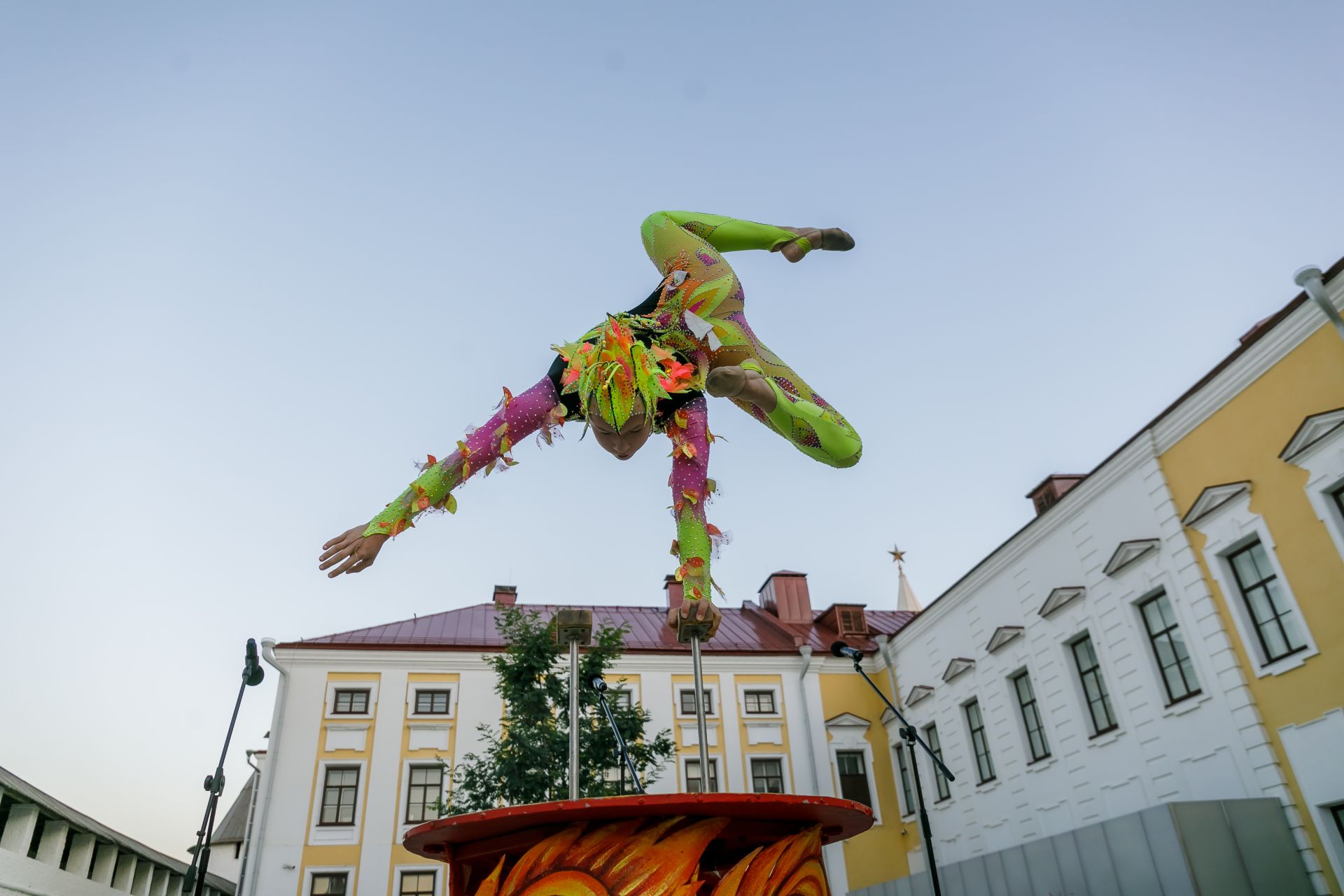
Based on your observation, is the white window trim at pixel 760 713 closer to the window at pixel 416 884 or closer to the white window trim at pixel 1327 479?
the window at pixel 416 884

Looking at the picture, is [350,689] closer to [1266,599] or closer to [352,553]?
[1266,599]

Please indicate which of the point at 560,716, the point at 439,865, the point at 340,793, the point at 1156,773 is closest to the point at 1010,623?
the point at 1156,773

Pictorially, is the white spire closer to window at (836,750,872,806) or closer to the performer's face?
window at (836,750,872,806)

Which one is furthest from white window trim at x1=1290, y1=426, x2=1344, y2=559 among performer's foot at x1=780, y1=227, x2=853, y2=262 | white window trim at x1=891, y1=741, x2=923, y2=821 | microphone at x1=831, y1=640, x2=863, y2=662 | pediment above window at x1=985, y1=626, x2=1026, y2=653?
white window trim at x1=891, y1=741, x2=923, y2=821

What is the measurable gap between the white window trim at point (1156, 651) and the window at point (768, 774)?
31.8ft

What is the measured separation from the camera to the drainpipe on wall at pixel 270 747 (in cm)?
1736

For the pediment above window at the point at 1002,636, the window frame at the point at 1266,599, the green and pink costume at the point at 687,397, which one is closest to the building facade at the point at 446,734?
the pediment above window at the point at 1002,636

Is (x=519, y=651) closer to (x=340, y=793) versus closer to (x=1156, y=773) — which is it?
(x=340, y=793)

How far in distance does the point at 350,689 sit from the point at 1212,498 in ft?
53.8

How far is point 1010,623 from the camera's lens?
15656 millimetres

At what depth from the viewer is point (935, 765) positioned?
18094 millimetres

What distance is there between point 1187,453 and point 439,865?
1527 centimetres

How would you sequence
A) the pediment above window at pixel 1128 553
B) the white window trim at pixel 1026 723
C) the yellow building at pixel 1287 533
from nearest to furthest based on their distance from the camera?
the yellow building at pixel 1287 533, the pediment above window at pixel 1128 553, the white window trim at pixel 1026 723

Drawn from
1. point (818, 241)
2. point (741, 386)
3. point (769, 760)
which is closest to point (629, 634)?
point (769, 760)
